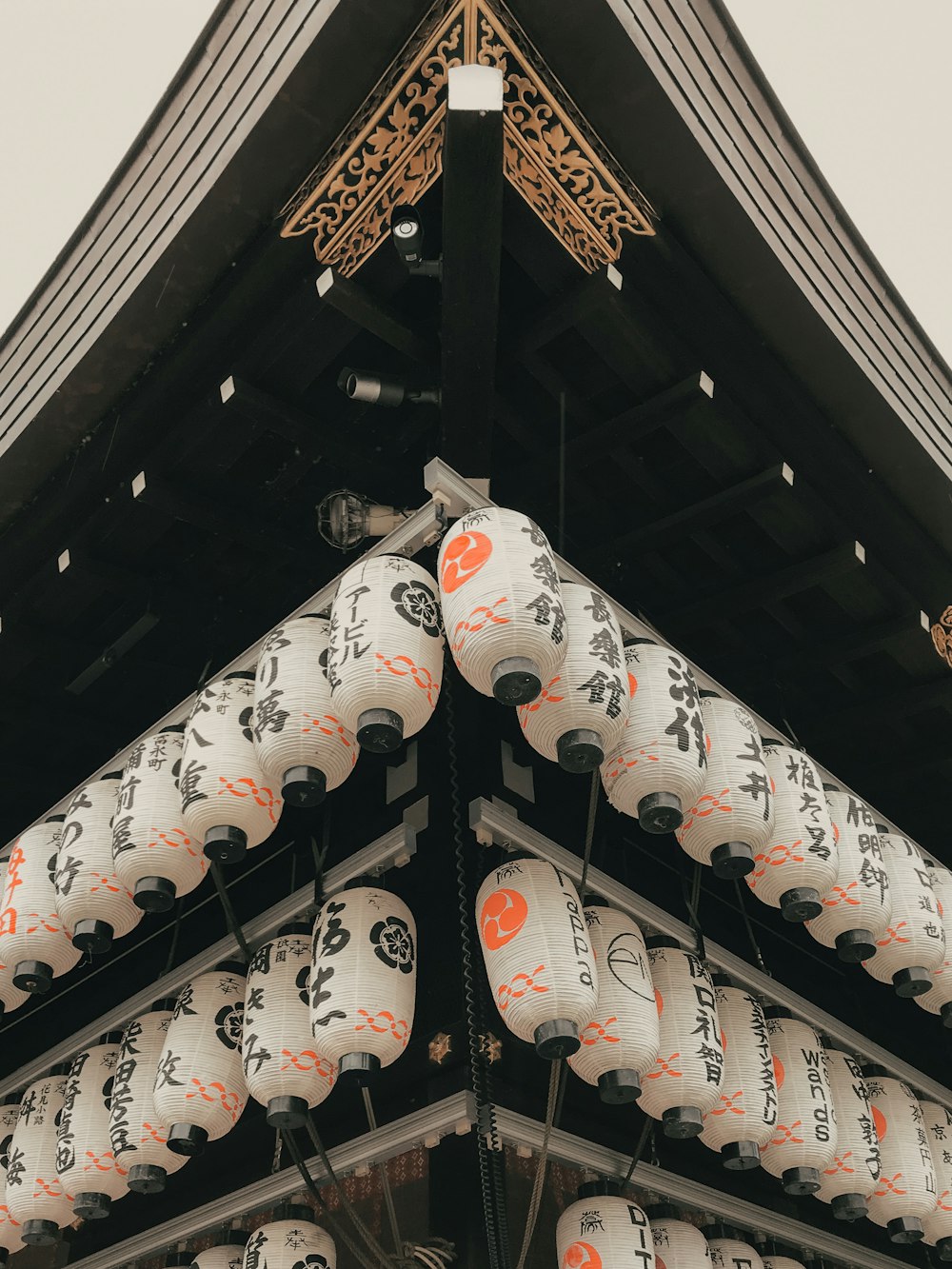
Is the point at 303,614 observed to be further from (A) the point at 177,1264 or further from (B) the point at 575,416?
(A) the point at 177,1264

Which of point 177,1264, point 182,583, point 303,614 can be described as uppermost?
point 182,583

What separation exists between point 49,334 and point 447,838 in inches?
113

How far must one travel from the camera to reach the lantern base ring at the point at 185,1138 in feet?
13.7

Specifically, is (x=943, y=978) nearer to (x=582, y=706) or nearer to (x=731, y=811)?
(x=731, y=811)

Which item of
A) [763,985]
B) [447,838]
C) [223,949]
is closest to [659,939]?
[763,985]

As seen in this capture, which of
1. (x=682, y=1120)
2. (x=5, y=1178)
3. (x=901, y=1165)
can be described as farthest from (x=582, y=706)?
(x=5, y=1178)

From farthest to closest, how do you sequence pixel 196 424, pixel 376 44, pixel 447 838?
pixel 447 838, pixel 196 424, pixel 376 44

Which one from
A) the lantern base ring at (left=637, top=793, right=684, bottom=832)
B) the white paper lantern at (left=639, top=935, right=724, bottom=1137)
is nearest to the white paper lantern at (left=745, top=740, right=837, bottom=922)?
the white paper lantern at (left=639, top=935, right=724, bottom=1137)

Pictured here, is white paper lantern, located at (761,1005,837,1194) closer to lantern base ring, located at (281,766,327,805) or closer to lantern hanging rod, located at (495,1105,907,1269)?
lantern hanging rod, located at (495,1105,907,1269)

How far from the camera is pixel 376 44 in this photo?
3.65 meters

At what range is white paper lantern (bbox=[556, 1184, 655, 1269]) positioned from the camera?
4.06 m

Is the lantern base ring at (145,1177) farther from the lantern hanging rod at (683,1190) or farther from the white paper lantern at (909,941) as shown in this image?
the white paper lantern at (909,941)

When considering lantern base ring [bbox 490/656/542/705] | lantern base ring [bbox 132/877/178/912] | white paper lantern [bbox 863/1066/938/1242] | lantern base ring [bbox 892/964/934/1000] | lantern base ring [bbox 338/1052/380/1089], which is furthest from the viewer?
white paper lantern [bbox 863/1066/938/1242]

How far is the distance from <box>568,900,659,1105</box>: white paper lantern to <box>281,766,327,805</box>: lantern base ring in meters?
1.20
